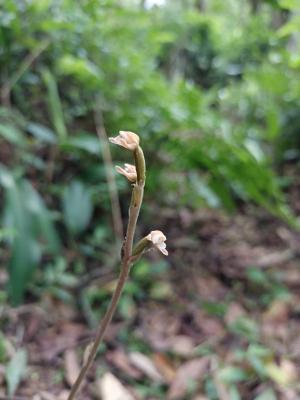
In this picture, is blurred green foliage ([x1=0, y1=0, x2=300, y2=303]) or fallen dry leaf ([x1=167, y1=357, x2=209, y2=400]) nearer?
fallen dry leaf ([x1=167, y1=357, x2=209, y2=400])

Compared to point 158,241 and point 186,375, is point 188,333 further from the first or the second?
point 158,241

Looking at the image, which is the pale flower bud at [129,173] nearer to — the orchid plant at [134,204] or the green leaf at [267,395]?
the orchid plant at [134,204]

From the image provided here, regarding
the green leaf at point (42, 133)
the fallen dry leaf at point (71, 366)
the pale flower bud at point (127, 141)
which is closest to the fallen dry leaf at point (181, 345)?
the fallen dry leaf at point (71, 366)

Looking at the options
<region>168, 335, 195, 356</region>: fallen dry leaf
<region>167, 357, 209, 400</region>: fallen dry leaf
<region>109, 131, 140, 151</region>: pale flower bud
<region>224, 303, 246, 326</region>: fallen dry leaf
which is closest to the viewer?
<region>109, 131, 140, 151</region>: pale flower bud

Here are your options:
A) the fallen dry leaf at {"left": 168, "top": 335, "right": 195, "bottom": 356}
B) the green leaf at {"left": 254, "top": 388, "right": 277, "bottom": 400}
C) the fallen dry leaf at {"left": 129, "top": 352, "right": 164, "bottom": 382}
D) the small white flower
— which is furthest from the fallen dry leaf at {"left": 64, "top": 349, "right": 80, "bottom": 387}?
the small white flower

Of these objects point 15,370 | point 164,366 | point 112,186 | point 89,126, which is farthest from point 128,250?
point 89,126

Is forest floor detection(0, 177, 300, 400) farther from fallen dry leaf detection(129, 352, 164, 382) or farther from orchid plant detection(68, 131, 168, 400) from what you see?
orchid plant detection(68, 131, 168, 400)
